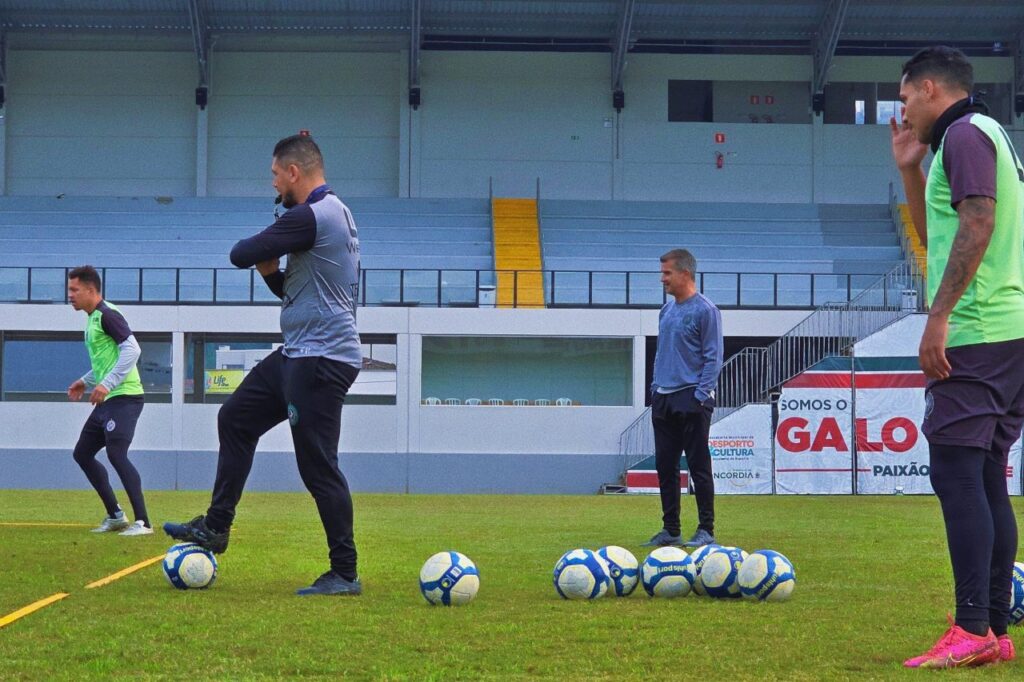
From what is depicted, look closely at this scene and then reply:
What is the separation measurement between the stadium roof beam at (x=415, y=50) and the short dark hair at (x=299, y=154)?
80.8 ft

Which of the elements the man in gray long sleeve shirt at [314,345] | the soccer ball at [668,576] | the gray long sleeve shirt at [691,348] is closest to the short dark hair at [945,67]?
the soccer ball at [668,576]

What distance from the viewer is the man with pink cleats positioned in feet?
14.2

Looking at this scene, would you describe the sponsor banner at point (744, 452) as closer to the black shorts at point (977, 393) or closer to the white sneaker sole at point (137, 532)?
the white sneaker sole at point (137, 532)

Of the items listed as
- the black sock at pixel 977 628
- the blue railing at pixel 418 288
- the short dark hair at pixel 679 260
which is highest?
the blue railing at pixel 418 288

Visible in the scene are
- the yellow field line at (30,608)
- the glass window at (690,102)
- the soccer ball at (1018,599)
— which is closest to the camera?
the yellow field line at (30,608)

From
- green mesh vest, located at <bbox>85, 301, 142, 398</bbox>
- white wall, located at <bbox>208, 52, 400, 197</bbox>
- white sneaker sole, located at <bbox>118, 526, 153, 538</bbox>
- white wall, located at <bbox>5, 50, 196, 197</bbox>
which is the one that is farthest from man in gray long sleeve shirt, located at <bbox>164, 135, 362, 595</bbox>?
white wall, located at <bbox>5, 50, 196, 197</bbox>

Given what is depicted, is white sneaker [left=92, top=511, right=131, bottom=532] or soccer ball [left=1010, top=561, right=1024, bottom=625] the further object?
white sneaker [left=92, top=511, right=131, bottom=532]

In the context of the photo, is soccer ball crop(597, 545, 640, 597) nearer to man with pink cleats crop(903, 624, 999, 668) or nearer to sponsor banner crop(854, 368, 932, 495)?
man with pink cleats crop(903, 624, 999, 668)

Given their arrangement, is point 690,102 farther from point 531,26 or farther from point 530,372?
point 530,372

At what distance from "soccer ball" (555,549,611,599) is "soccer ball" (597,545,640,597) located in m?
0.03

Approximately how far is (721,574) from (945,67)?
2.67m

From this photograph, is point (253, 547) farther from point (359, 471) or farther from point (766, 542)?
point (359, 471)

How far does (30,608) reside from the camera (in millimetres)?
5754

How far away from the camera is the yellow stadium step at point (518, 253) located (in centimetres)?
2773
